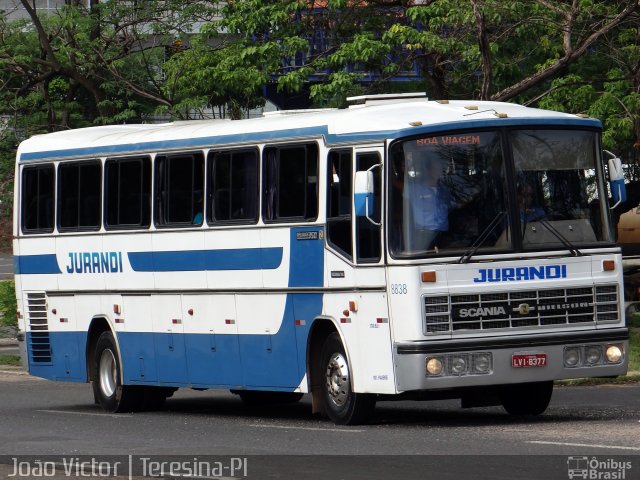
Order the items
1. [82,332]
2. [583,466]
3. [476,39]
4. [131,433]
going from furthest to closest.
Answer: [476,39]
[82,332]
[131,433]
[583,466]

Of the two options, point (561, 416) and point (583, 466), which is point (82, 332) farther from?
point (583, 466)

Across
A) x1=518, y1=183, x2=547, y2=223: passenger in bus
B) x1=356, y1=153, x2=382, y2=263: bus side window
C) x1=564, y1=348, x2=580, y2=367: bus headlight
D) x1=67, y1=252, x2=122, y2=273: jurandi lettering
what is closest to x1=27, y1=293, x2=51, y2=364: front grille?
x1=67, y1=252, x2=122, y2=273: jurandi lettering

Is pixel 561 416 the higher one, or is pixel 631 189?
pixel 631 189

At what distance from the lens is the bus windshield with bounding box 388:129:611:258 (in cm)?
1501

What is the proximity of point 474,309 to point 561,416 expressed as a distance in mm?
2139

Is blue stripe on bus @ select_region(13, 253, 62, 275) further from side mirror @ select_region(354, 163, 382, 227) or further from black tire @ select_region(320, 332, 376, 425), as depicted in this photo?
side mirror @ select_region(354, 163, 382, 227)

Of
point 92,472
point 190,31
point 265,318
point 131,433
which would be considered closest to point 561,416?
point 265,318

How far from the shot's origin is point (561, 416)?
16344 millimetres

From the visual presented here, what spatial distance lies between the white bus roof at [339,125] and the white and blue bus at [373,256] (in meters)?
0.03

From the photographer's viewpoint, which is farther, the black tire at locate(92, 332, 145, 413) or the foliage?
the foliage

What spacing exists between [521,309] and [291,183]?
10.0 ft

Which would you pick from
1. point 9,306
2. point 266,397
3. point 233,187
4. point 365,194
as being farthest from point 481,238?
point 9,306

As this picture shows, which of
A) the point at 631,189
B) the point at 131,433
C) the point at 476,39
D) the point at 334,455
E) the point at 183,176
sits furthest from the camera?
the point at 631,189

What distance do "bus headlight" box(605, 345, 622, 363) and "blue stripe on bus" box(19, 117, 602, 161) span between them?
7.21 feet
